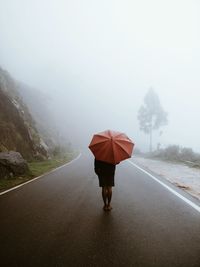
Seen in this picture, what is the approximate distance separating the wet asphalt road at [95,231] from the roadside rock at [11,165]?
158 inches

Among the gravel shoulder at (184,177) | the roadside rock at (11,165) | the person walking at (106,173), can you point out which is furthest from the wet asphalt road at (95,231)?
the roadside rock at (11,165)

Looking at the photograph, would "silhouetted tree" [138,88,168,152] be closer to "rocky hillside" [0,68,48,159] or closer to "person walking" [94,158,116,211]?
"rocky hillside" [0,68,48,159]

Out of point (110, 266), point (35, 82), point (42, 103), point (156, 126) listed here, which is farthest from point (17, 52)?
point (110, 266)

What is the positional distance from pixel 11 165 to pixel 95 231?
29.5ft

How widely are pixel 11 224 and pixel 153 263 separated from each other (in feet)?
9.99

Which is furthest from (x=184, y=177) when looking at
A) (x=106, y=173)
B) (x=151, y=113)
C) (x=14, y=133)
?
(x=151, y=113)

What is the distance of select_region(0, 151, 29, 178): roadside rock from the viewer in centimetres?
1319

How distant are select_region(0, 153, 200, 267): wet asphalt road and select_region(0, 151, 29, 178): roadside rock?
4.02m

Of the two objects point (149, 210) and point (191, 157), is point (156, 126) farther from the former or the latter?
point (149, 210)

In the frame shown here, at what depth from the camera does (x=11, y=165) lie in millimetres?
13625

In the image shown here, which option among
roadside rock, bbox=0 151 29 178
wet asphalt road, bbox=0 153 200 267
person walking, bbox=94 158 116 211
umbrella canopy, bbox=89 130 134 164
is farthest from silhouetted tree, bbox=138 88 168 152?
umbrella canopy, bbox=89 130 134 164

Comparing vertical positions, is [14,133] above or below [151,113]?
below

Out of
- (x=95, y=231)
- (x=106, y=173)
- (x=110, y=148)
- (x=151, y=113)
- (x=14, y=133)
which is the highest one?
(x=151, y=113)

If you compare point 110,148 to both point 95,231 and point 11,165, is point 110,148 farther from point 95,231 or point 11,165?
point 11,165
